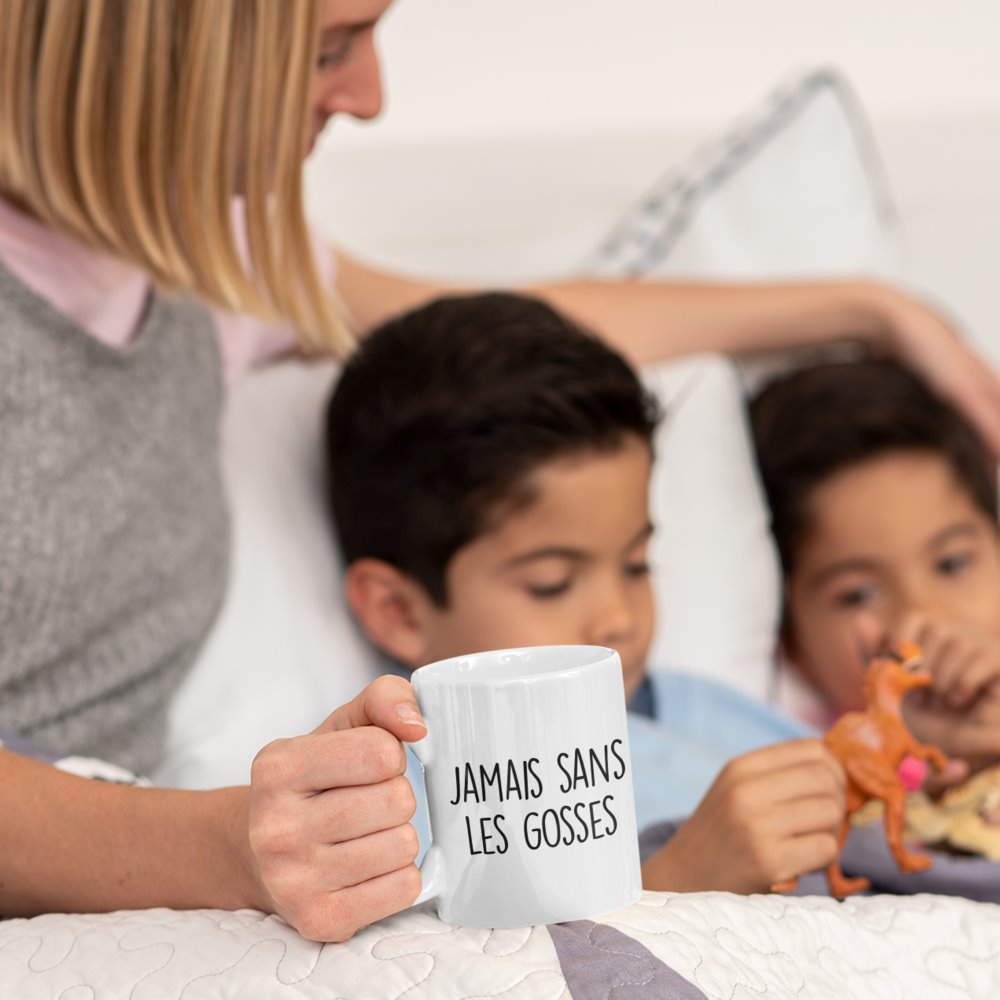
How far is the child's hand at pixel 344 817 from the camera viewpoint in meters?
0.54

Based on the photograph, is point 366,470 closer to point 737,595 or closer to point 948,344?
point 737,595

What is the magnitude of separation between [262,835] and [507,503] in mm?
533

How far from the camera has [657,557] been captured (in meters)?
1.28

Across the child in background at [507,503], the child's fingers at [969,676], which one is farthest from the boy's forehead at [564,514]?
the child's fingers at [969,676]

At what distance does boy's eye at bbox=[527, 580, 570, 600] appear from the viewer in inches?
41.2

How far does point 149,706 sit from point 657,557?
51 centimetres

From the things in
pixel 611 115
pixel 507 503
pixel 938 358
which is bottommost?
pixel 507 503

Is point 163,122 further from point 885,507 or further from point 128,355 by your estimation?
point 885,507

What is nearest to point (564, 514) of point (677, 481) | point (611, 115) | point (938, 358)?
point (677, 481)

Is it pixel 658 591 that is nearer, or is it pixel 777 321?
pixel 658 591

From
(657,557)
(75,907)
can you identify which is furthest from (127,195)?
(657,557)

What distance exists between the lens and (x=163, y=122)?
2.78 feet

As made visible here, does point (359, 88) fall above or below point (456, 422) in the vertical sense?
above

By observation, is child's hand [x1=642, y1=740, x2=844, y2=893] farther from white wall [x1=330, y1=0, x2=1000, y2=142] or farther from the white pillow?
white wall [x1=330, y1=0, x2=1000, y2=142]
